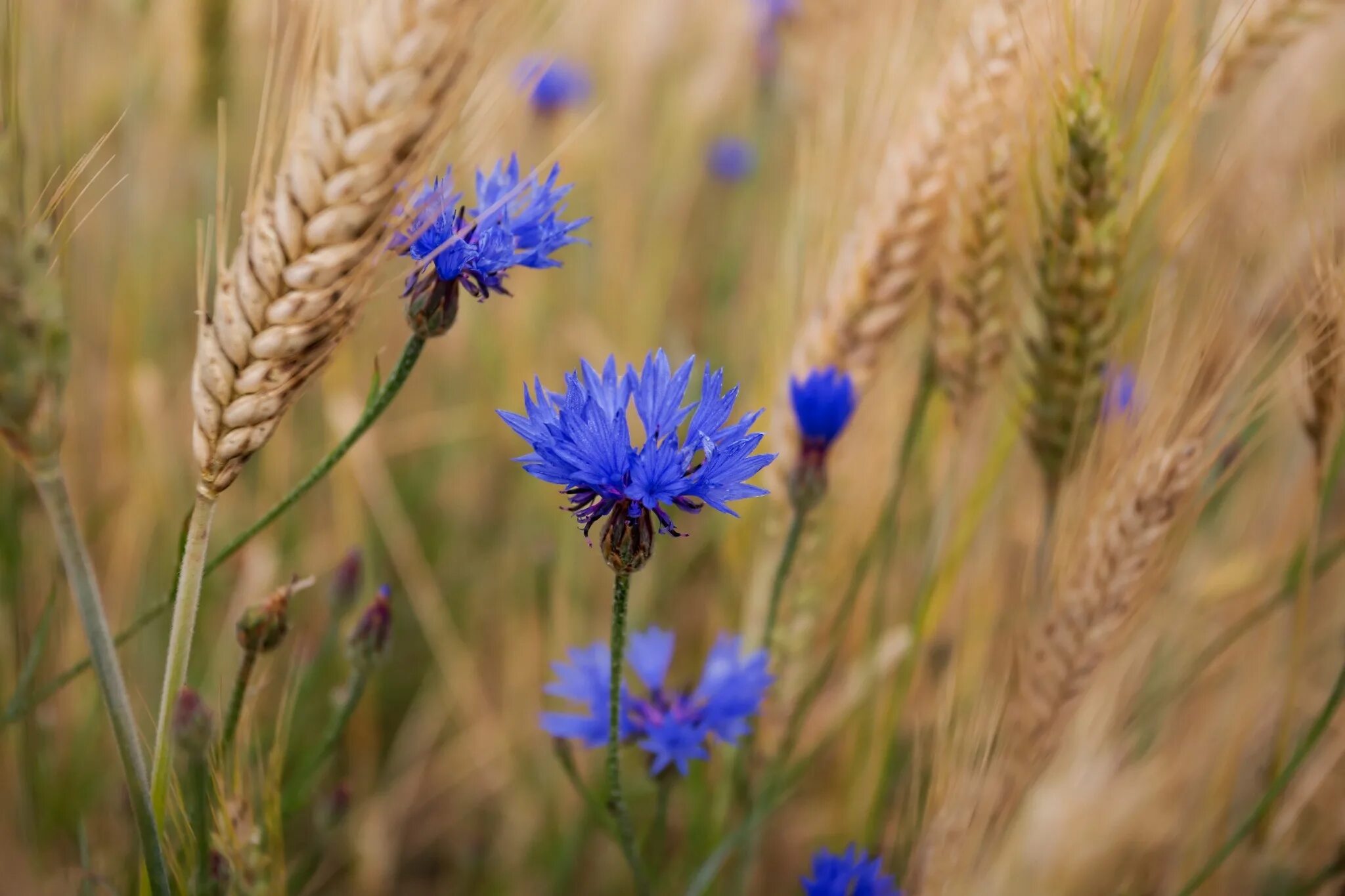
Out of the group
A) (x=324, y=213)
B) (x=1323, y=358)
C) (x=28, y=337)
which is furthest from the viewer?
(x=1323, y=358)

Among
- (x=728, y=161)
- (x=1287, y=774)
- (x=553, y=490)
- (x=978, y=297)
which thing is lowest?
(x=1287, y=774)

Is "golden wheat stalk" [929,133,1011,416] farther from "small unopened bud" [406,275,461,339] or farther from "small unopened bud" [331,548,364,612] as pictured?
"small unopened bud" [331,548,364,612]

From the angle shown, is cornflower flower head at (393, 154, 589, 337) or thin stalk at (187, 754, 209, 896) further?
thin stalk at (187, 754, 209, 896)

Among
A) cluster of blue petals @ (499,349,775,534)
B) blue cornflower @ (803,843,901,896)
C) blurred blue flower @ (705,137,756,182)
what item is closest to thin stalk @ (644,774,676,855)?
blue cornflower @ (803,843,901,896)

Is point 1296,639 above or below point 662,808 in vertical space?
below

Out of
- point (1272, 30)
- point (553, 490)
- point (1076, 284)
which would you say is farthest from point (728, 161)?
point (1076, 284)

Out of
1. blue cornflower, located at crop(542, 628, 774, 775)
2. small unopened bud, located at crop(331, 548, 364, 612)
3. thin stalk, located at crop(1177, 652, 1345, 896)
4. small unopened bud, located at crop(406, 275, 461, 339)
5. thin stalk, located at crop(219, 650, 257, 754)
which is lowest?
thin stalk, located at crop(1177, 652, 1345, 896)

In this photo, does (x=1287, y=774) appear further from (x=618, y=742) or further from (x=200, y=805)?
(x=200, y=805)
